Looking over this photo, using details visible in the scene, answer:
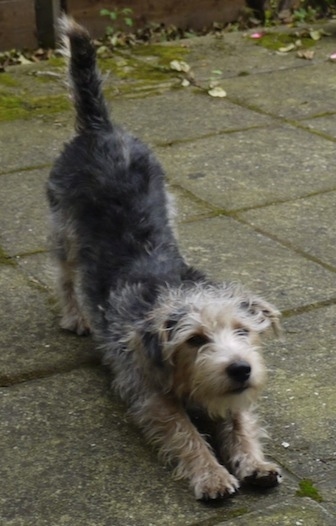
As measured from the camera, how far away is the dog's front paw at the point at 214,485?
147 inches

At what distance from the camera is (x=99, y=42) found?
9977 millimetres

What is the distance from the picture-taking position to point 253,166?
23.4 feet

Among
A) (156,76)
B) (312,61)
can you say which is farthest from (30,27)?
(312,61)

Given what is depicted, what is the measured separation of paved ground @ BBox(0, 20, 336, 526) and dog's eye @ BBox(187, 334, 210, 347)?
1.59 feet

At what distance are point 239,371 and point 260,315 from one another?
13.0 inches

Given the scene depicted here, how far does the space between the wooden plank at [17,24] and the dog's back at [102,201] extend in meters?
4.51

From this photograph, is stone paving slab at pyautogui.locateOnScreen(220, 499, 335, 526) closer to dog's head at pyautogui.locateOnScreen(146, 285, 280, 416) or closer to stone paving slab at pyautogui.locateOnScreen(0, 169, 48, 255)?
dog's head at pyautogui.locateOnScreen(146, 285, 280, 416)

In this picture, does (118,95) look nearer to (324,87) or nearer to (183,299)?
(324,87)

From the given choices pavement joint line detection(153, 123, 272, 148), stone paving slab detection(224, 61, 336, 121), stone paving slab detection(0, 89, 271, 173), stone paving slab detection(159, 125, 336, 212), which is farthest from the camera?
stone paving slab detection(224, 61, 336, 121)

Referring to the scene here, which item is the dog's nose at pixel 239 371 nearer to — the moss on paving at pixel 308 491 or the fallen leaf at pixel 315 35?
the moss on paving at pixel 308 491

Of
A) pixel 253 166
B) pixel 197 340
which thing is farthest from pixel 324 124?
pixel 197 340

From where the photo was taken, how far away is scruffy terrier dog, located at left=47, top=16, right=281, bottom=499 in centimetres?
388

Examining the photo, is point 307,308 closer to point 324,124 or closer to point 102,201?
point 102,201

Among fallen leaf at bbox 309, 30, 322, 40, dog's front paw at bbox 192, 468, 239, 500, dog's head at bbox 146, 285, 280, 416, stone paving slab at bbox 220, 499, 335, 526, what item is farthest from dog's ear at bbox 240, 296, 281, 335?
fallen leaf at bbox 309, 30, 322, 40
